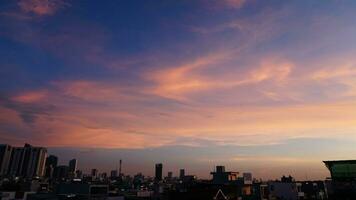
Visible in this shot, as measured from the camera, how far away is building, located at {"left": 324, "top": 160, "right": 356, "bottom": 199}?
82531 mm

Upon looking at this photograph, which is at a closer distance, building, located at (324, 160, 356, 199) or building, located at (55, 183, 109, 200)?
building, located at (324, 160, 356, 199)

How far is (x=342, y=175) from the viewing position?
8469 cm

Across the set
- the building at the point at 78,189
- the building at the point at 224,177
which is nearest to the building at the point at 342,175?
the building at the point at 224,177

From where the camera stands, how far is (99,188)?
112m

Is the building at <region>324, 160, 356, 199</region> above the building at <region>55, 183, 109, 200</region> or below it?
above

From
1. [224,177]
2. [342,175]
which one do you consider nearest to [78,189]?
[224,177]

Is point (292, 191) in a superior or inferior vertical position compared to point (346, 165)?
inferior

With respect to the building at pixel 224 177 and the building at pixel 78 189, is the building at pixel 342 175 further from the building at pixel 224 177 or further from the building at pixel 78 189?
the building at pixel 78 189

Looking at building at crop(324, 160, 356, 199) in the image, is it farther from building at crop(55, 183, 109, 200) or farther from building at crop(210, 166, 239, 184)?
building at crop(55, 183, 109, 200)

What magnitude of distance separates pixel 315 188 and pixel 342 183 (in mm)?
15504

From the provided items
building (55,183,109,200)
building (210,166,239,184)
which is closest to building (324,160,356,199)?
building (210,166,239,184)

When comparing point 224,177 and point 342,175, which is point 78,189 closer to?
point 224,177

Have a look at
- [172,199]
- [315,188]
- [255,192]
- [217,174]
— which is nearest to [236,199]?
[172,199]

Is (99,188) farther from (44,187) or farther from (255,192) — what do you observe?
(255,192)
